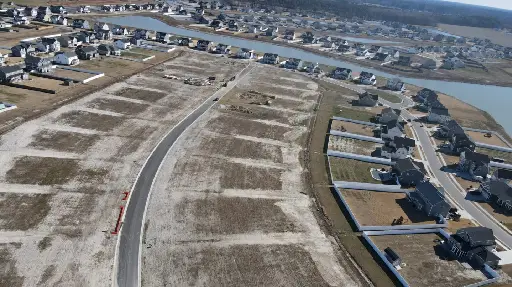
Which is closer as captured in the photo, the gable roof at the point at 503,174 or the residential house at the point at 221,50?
the gable roof at the point at 503,174

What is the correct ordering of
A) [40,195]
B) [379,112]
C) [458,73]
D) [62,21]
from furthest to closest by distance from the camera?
[458,73], [62,21], [379,112], [40,195]

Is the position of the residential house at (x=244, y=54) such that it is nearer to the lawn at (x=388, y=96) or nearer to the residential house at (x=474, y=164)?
the lawn at (x=388, y=96)

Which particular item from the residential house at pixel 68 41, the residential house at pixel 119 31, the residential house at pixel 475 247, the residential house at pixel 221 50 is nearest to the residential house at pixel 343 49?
the residential house at pixel 221 50

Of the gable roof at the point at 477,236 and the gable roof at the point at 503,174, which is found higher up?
the gable roof at the point at 503,174

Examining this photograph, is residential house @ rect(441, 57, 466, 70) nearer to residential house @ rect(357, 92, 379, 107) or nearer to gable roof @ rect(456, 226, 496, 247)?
residential house @ rect(357, 92, 379, 107)

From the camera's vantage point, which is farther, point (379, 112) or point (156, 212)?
point (379, 112)

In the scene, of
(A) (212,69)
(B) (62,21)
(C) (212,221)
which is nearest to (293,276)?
(C) (212,221)

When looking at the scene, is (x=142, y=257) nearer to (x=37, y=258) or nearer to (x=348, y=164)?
(x=37, y=258)
